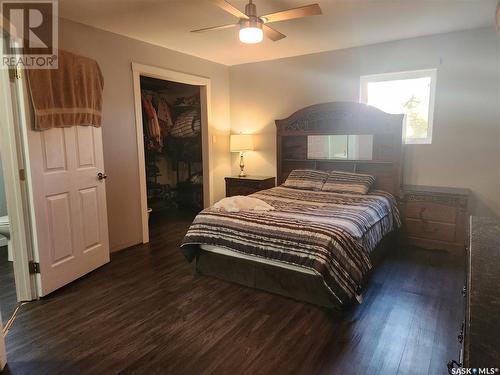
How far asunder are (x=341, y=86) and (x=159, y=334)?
12.1ft

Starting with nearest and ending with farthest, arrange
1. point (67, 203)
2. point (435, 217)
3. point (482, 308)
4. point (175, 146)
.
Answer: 1. point (482, 308)
2. point (67, 203)
3. point (435, 217)
4. point (175, 146)

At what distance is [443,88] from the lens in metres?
3.74

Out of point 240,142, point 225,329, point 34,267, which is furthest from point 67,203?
point 240,142

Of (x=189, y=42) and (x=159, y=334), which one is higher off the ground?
(x=189, y=42)

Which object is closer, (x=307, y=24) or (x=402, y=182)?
(x=307, y=24)

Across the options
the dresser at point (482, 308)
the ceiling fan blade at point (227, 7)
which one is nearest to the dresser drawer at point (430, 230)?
the dresser at point (482, 308)

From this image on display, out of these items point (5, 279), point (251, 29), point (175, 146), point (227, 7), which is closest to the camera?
point (227, 7)

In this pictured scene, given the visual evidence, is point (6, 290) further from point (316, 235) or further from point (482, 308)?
point (482, 308)

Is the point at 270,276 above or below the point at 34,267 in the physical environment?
below

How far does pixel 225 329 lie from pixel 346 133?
2977 millimetres

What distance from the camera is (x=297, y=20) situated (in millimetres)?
3209

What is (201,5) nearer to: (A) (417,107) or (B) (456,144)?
(A) (417,107)

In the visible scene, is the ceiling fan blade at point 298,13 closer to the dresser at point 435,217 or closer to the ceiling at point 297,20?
the ceiling at point 297,20

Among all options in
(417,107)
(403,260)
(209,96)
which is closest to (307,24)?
(417,107)
